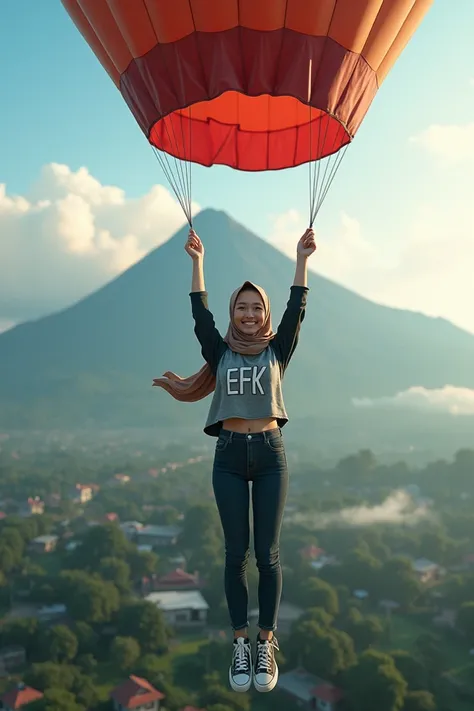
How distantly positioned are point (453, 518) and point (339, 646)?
2315 cm

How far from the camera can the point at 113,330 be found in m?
130

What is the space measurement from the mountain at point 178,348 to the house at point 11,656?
85655 mm

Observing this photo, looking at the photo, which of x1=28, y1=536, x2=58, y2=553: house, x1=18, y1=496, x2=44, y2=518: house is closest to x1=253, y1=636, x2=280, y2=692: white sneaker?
x1=28, y1=536, x2=58, y2=553: house

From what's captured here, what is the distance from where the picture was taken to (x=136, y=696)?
18.0 metres

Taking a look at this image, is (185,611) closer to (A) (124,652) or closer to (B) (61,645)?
(A) (124,652)

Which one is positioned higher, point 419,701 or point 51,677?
point 51,677

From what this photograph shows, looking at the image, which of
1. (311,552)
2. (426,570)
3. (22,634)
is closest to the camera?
(22,634)

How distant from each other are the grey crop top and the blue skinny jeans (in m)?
0.10

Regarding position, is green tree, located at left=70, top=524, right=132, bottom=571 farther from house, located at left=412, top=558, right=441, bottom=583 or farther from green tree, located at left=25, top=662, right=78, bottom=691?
house, located at left=412, top=558, right=441, bottom=583

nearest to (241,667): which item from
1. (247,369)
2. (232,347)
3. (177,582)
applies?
(247,369)

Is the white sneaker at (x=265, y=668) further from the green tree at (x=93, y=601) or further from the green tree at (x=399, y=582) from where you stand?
the green tree at (x=399, y=582)

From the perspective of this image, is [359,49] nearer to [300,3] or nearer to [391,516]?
[300,3]

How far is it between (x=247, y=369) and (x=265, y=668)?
54.7 inches

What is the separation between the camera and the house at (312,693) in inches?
734
